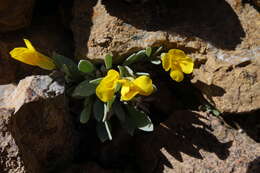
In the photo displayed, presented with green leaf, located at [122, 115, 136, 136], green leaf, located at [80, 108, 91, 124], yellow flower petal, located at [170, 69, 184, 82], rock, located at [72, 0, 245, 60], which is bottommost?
green leaf, located at [122, 115, 136, 136]

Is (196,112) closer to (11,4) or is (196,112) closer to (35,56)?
(35,56)

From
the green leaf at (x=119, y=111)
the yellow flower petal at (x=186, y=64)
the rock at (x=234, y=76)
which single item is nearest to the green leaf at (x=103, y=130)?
the green leaf at (x=119, y=111)

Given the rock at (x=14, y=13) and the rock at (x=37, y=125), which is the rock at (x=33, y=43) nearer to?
the rock at (x=14, y=13)

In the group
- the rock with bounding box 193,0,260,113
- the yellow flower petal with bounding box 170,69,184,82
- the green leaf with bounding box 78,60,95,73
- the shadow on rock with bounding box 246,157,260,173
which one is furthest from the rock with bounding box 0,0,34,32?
the shadow on rock with bounding box 246,157,260,173

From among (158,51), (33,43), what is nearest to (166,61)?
(158,51)

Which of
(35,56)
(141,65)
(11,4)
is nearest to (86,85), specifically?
(35,56)

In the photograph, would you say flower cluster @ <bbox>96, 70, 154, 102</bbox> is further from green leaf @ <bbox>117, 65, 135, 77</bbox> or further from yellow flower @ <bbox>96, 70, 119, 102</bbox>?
green leaf @ <bbox>117, 65, 135, 77</bbox>

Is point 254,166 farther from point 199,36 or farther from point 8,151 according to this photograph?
point 8,151
